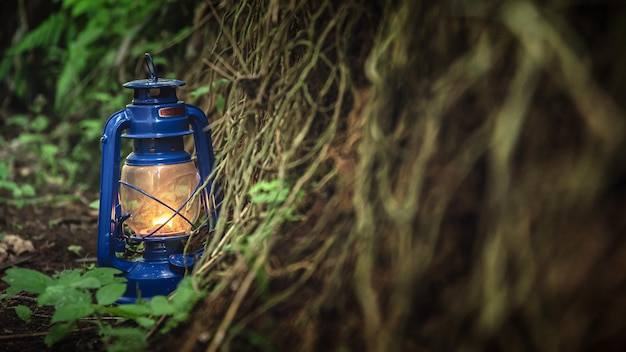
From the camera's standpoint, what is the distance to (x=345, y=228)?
Answer: 1778mm

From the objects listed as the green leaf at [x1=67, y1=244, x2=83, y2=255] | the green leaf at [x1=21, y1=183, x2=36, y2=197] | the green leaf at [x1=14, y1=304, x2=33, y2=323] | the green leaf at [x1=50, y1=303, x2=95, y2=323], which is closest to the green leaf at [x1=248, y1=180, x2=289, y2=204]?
the green leaf at [x1=50, y1=303, x2=95, y2=323]

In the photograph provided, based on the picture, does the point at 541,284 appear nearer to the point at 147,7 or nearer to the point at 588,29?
the point at 588,29

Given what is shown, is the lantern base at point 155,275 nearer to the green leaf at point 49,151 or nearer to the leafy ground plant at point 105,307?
the leafy ground plant at point 105,307

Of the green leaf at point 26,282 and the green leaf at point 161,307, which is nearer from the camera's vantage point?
the green leaf at point 161,307

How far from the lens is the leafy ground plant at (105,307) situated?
6.37 ft

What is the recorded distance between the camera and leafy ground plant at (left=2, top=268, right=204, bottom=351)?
1.94 meters

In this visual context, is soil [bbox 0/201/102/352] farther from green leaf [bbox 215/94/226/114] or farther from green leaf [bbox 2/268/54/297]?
green leaf [bbox 215/94/226/114]

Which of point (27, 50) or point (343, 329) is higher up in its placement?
point (27, 50)

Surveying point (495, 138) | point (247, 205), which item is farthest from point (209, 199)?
point (495, 138)

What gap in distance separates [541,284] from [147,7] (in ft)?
10.9

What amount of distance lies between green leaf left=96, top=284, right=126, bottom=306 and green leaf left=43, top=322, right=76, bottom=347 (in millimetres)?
125

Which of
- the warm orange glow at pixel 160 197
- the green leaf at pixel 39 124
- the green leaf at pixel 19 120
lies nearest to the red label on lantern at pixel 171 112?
the warm orange glow at pixel 160 197

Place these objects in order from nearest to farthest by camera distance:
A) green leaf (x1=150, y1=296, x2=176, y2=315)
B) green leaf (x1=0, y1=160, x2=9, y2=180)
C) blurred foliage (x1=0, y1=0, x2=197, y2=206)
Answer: green leaf (x1=150, y1=296, x2=176, y2=315), blurred foliage (x1=0, y1=0, x2=197, y2=206), green leaf (x1=0, y1=160, x2=9, y2=180)

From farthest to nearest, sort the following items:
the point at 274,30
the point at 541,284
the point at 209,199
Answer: the point at 209,199
the point at 274,30
the point at 541,284
